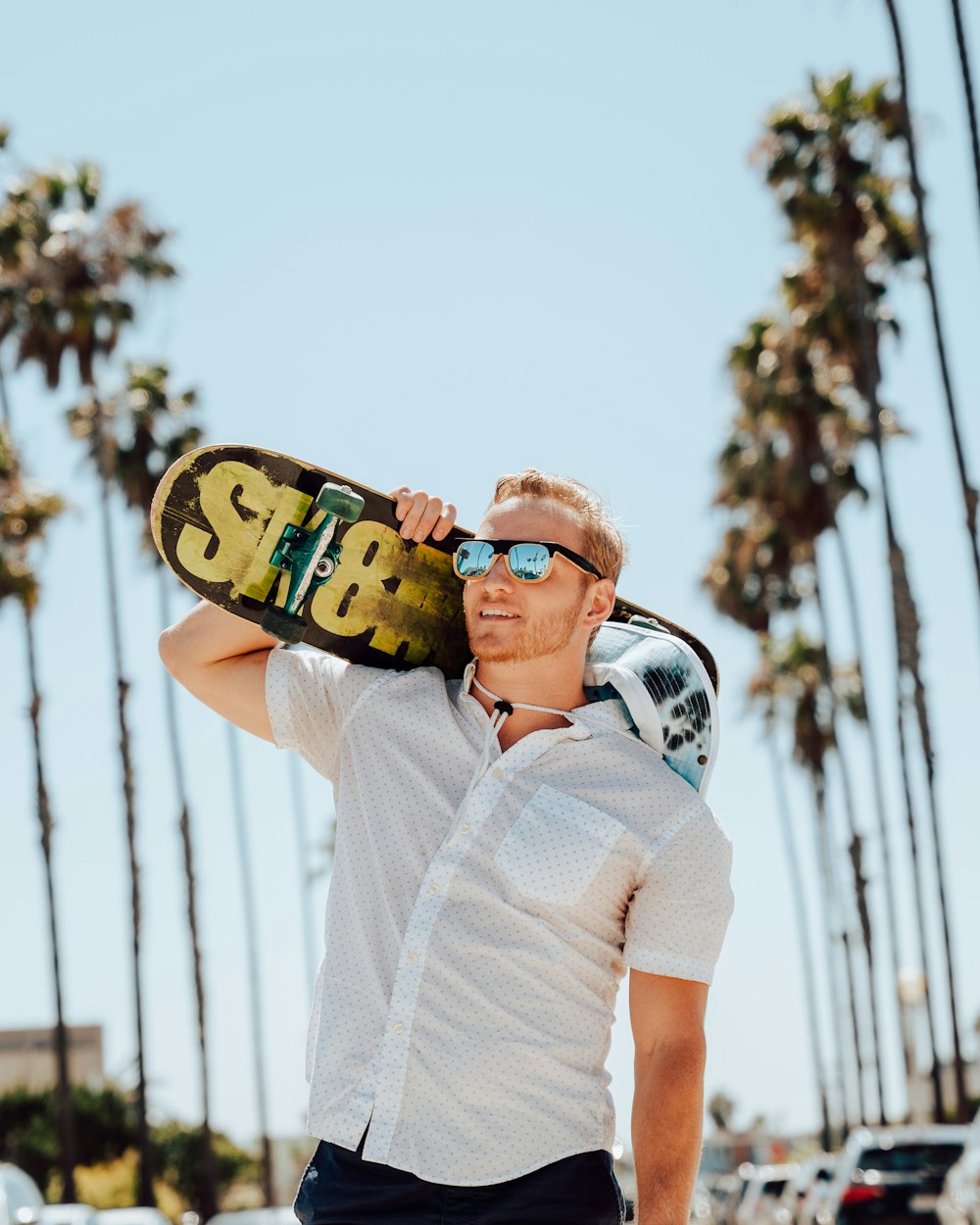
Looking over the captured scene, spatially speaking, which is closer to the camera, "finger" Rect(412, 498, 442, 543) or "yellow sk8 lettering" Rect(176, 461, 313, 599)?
"finger" Rect(412, 498, 442, 543)

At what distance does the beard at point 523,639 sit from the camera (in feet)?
12.1

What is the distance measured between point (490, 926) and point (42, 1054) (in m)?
62.7

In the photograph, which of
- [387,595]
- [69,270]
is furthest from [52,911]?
[387,595]

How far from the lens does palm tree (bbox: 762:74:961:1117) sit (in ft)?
92.3

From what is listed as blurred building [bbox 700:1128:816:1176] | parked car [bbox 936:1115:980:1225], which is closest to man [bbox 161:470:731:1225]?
parked car [bbox 936:1115:980:1225]

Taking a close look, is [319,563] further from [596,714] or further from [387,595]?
[596,714]

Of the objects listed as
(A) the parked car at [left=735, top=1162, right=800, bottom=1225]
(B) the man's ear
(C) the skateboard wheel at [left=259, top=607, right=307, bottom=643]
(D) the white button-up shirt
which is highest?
(C) the skateboard wheel at [left=259, top=607, right=307, bottom=643]

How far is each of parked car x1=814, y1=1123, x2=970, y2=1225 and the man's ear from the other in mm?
12989

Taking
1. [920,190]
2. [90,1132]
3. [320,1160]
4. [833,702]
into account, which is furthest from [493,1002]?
[90,1132]

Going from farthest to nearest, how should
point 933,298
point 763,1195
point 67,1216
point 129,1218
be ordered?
point 763,1195
point 933,298
point 129,1218
point 67,1216

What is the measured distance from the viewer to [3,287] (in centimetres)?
3020

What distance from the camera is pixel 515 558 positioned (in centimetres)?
374

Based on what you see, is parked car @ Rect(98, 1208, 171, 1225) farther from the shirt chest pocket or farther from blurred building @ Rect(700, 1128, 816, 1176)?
blurred building @ Rect(700, 1128, 816, 1176)

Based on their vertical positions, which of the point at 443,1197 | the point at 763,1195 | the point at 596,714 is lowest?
the point at 763,1195
